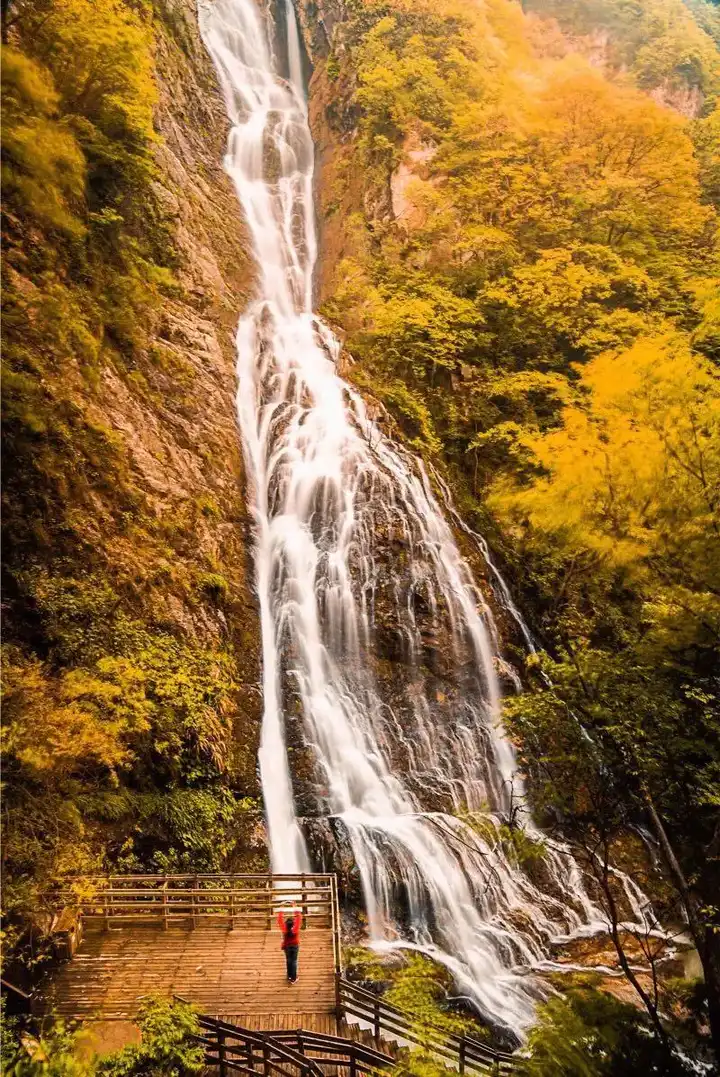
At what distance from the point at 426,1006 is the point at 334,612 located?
24.5ft

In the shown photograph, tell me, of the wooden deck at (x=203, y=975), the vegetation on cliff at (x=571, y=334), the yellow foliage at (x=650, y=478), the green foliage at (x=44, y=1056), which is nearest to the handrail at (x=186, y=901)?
the wooden deck at (x=203, y=975)

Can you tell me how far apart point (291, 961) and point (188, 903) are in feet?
6.15

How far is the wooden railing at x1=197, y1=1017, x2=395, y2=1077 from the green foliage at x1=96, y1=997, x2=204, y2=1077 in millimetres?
157

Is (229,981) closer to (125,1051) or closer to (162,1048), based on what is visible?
(162,1048)

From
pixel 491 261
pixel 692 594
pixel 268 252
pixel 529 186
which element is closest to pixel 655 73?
pixel 529 186

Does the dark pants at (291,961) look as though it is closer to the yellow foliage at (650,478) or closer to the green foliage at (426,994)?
the green foliage at (426,994)

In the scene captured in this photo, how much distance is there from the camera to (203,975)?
303 inches

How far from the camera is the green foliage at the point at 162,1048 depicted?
19.3ft

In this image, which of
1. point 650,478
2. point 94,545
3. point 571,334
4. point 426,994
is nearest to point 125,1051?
point 426,994

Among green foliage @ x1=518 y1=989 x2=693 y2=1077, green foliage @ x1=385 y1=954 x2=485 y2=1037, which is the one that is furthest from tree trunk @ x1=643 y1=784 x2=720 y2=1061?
green foliage @ x1=385 y1=954 x2=485 y2=1037

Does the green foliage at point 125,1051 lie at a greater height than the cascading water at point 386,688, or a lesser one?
lesser

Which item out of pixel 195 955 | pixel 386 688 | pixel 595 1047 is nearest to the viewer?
pixel 595 1047

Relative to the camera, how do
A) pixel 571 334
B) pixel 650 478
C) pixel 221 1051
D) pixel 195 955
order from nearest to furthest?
pixel 221 1051 → pixel 195 955 → pixel 650 478 → pixel 571 334

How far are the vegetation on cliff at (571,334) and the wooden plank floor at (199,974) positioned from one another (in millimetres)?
3909
